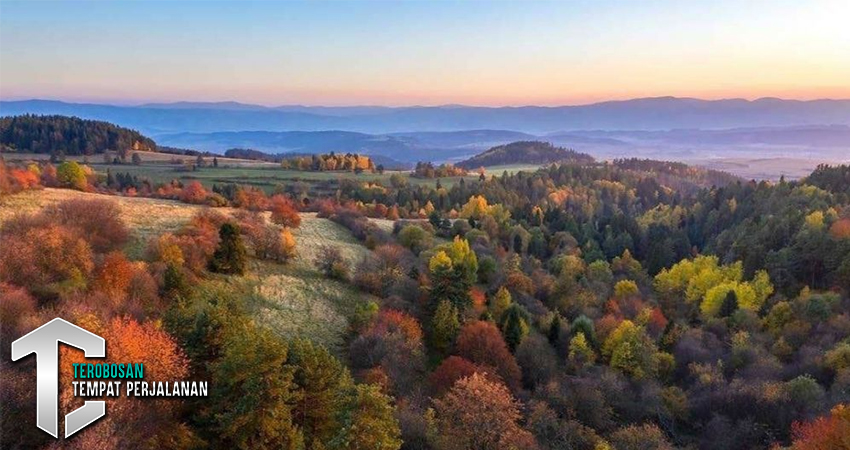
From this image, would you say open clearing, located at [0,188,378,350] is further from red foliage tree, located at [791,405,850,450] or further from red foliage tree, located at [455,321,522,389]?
red foliage tree, located at [791,405,850,450]

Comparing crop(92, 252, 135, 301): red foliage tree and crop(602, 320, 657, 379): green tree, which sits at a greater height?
crop(92, 252, 135, 301): red foliage tree

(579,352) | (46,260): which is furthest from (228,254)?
(579,352)

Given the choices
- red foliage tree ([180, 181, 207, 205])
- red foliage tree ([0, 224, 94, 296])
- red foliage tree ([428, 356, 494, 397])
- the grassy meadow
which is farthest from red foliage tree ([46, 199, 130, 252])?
the grassy meadow

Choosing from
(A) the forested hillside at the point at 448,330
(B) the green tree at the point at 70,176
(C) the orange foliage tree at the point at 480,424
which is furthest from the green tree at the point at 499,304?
(B) the green tree at the point at 70,176

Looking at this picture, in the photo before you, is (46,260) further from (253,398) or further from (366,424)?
(366,424)

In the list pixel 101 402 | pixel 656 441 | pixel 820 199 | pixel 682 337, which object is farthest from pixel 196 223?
pixel 820 199

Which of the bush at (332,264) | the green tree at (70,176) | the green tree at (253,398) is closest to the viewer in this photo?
the green tree at (253,398)

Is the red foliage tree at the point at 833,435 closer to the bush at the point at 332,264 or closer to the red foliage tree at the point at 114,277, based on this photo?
the bush at the point at 332,264
